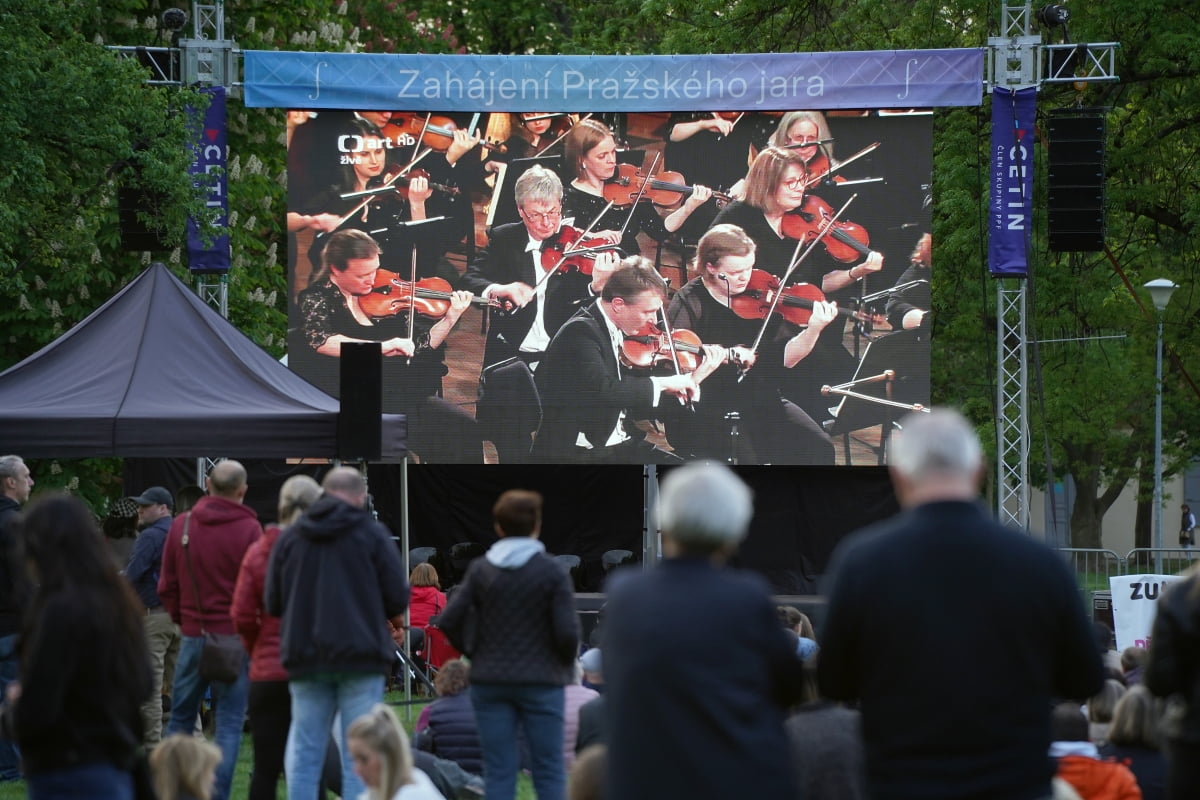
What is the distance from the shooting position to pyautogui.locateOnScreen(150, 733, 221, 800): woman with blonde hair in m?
5.04

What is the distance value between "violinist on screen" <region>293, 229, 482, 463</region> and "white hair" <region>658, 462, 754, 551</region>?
1321 cm

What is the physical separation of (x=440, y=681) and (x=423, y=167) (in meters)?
9.74

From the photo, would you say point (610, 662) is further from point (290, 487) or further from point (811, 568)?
point (811, 568)

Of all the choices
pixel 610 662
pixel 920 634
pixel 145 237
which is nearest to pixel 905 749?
pixel 920 634

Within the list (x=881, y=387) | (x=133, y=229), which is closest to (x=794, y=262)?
(x=881, y=387)

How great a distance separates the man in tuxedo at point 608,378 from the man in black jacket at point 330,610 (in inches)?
405

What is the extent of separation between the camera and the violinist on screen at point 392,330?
1652 centimetres

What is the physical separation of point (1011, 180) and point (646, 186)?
369 centimetres

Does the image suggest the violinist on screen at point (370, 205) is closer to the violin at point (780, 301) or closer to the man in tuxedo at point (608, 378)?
the man in tuxedo at point (608, 378)

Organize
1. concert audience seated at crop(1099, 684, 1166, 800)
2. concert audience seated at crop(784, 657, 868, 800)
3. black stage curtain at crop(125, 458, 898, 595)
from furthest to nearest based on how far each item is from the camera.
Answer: black stage curtain at crop(125, 458, 898, 595), concert audience seated at crop(1099, 684, 1166, 800), concert audience seated at crop(784, 657, 868, 800)

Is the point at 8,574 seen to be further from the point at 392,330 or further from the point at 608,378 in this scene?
the point at 608,378

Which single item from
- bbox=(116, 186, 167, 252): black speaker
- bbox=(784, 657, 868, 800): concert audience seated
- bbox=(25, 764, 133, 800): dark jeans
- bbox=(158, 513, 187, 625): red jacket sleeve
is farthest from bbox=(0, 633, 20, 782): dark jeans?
bbox=(116, 186, 167, 252): black speaker

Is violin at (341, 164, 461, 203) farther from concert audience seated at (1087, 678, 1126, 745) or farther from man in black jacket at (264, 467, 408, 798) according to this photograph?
concert audience seated at (1087, 678, 1126, 745)

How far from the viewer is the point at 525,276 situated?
1656cm
